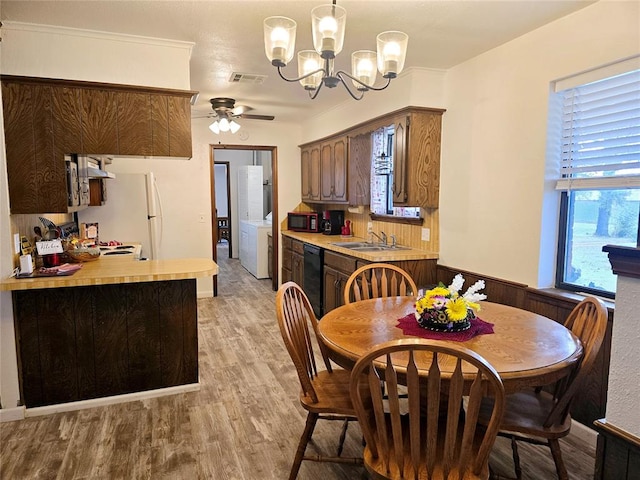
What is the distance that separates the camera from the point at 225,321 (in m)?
4.72

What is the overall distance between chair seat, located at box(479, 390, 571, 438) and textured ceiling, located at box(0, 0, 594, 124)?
212 cm

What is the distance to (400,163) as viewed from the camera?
3717 millimetres

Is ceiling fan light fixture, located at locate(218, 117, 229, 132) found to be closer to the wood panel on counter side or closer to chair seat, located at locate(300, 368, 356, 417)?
chair seat, located at locate(300, 368, 356, 417)

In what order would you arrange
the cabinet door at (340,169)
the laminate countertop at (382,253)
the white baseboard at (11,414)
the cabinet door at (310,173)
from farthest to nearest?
the cabinet door at (310,173)
the cabinet door at (340,169)
the laminate countertop at (382,253)
the white baseboard at (11,414)

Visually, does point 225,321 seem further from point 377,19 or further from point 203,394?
point 377,19

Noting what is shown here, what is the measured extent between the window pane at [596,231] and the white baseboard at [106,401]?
8.93 ft

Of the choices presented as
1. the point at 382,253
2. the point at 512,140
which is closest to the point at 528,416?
the point at 512,140

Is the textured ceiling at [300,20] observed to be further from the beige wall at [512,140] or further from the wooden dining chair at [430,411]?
the wooden dining chair at [430,411]

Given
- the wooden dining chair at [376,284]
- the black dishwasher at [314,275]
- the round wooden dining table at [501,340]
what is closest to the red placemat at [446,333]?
the round wooden dining table at [501,340]

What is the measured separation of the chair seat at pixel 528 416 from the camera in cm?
170

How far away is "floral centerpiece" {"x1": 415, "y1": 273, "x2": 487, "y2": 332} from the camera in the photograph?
74.0 inches

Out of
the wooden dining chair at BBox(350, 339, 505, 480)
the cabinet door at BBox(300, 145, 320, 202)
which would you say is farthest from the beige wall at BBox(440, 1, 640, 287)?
the cabinet door at BBox(300, 145, 320, 202)

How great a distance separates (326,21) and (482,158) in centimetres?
196

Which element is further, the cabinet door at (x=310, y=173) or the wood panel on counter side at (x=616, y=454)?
the cabinet door at (x=310, y=173)
